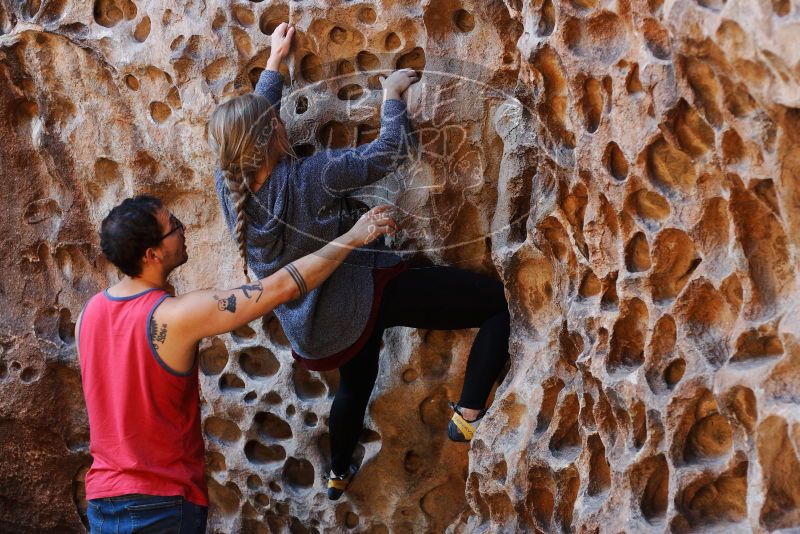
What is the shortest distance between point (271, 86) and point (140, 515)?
1.18m

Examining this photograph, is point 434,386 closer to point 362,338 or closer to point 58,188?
point 362,338

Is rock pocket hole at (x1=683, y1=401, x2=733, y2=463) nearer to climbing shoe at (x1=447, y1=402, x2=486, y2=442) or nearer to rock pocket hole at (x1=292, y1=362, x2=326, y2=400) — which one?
climbing shoe at (x1=447, y1=402, x2=486, y2=442)

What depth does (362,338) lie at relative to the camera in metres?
2.88

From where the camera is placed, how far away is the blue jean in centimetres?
241

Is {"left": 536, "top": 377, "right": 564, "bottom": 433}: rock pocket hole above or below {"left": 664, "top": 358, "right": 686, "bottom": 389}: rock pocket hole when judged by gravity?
below

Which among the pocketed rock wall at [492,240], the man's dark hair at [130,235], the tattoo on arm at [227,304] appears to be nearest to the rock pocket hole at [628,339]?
the pocketed rock wall at [492,240]

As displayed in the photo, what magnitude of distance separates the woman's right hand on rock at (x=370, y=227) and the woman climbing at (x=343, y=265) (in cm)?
9

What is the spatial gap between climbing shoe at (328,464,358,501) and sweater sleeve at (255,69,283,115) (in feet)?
3.91

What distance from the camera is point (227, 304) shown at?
7.96ft

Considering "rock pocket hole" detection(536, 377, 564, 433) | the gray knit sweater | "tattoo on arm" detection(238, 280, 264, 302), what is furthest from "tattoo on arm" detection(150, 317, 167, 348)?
"rock pocket hole" detection(536, 377, 564, 433)

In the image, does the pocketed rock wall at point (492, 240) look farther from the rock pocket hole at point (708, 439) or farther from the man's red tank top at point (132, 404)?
the man's red tank top at point (132, 404)

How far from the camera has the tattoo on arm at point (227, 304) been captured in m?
2.42

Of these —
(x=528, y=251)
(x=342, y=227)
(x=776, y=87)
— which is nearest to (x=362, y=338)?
(x=342, y=227)

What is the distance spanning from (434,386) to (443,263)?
1.37 ft
